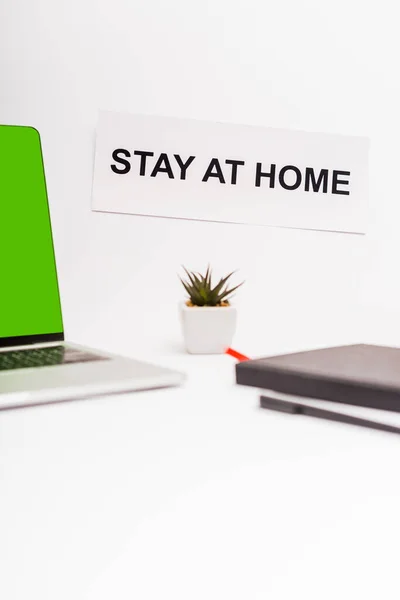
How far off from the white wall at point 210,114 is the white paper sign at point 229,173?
0.02 metres

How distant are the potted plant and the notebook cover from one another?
0.26 m

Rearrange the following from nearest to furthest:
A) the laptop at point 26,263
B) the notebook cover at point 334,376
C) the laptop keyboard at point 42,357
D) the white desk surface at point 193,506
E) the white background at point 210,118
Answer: the white desk surface at point 193,506 → the notebook cover at point 334,376 → the laptop keyboard at point 42,357 → the laptop at point 26,263 → the white background at point 210,118

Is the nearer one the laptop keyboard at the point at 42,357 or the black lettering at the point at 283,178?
the laptop keyboard at the point at 42,357

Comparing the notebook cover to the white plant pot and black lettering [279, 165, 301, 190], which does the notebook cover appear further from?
black lettering [279, 165, 301, 190]

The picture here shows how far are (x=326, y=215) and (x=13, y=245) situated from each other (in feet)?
1.84

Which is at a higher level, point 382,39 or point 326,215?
point 382,39

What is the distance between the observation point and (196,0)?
1188mm

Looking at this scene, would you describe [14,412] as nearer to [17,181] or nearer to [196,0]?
[17,181]

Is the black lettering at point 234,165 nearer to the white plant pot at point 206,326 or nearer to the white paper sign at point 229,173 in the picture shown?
the white paper sign at point 229,173

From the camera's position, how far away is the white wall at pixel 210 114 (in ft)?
3.80

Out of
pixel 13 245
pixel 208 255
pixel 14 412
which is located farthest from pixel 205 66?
pixel 14 412

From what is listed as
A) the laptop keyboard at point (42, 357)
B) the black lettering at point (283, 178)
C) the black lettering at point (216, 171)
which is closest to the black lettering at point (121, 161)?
the black lettering at point (216, 171)

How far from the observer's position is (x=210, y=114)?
1209 millimetres

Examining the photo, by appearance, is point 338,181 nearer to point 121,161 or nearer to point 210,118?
point 210,118
